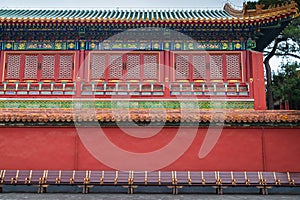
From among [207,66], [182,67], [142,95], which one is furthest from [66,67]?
[207,66]

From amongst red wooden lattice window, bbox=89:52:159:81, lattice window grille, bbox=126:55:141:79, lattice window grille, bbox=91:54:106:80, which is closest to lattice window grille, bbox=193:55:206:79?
red wooden lattice window, bbox=89:52:159:81

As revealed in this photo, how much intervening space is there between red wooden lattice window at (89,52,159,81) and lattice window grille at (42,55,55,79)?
149 cm

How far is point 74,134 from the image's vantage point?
10.9 m

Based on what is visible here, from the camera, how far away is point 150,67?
42.1 ft

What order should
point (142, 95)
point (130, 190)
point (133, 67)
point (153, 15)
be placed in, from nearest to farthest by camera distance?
point (130, 190)
point (142, 95)
point (133, 67)
point (153, 15)

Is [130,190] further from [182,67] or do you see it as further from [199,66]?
[199,66]

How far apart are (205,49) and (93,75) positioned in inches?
175

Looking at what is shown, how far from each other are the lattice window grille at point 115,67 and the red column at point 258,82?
5.09 meters

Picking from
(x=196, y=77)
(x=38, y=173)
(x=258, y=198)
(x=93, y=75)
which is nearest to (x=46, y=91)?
(x=93, y=75)

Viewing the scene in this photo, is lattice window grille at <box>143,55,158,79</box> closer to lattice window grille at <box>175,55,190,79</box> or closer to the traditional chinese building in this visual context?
the traditional chinese building

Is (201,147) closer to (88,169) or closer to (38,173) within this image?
(88,169)

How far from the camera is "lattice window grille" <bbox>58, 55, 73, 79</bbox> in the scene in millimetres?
12781

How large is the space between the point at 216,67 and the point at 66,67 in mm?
5797

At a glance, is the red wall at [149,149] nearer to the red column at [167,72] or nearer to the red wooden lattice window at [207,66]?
the red column at [167,72]
